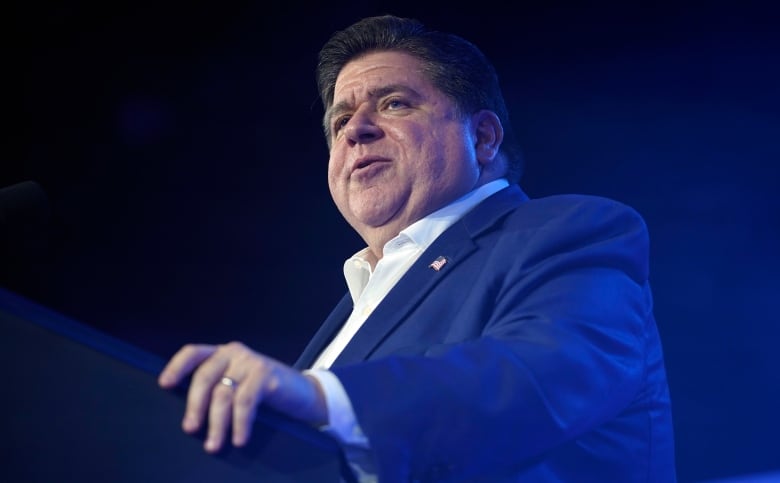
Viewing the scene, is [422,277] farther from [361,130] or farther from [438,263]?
[361,130]

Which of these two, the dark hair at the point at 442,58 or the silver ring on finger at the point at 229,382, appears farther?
the dark hair at the point at 442,58

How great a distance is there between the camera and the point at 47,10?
2.44 m

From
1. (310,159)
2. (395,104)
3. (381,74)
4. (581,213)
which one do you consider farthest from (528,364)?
(310,159)

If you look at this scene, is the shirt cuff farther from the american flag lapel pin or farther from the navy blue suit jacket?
the american flag lapel pin

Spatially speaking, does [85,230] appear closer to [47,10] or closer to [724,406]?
[47,10]

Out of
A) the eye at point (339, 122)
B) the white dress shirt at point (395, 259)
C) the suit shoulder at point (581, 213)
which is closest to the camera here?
the suit shoulder at point (581, 213)

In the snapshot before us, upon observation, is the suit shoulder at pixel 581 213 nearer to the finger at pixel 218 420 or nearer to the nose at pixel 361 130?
the nose at pixel 361 130

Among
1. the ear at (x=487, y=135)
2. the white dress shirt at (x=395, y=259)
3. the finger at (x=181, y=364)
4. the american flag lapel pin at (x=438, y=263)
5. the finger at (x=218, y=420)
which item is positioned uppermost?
the finger at (x=181, y=364)

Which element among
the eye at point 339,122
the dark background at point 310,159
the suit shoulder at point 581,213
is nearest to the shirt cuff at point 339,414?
the suit shoulder at point 581,213

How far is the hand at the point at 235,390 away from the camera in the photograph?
0.60 meters

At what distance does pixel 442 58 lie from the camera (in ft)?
6.57

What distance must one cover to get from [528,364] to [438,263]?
56 centimetres

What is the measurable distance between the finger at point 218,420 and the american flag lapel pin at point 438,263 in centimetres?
82

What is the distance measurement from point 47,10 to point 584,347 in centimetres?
223
